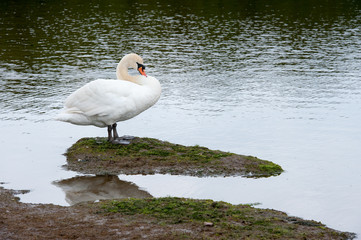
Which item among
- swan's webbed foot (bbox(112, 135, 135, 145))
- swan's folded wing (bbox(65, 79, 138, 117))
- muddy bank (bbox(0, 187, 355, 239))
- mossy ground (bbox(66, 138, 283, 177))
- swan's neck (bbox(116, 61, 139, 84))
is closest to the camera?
muddy bank (bbox(0, 187, 355, 239))

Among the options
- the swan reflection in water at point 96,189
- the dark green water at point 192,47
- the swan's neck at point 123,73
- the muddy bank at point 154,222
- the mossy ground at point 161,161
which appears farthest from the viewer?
the dark green water at point 192,47

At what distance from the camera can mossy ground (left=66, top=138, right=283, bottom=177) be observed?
13.6 m

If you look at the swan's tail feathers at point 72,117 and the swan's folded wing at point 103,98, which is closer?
the swan's folded wing at point 103,98

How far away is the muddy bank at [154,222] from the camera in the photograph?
368 inches

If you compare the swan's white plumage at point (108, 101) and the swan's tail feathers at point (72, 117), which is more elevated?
the swan's white plumage at point (108, 101)

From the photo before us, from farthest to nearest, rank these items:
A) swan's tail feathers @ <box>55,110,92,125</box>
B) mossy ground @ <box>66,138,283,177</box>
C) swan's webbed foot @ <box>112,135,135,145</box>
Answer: swan's webbed foot @ <box>112,135,135,145</box>
swan's tail feathers @ <box>55,110,92,125</box>
mossy ground @ <box>66,138,283,177</box>

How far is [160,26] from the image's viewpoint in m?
43.1

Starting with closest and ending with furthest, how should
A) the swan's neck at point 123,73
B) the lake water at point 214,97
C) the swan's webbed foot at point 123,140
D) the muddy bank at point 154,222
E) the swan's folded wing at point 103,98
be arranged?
the muddy bank at point 154,222
the lake water at point 214,97
the swan's folded wing at point 103,98
the swan's webbed foot at point 123,140
the swan's neck at point 123,73

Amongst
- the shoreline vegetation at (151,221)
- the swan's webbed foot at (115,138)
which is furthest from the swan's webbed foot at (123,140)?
the shoreline vegetation at (151,221)

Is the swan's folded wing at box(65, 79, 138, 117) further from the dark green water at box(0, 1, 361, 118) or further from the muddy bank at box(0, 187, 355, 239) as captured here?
the dark green water at box(0, 1, 361, 118)

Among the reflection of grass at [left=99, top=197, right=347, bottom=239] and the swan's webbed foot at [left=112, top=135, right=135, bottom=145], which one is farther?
the swan's webbed foot at [left=112, top=135, right=135, bottom=145]

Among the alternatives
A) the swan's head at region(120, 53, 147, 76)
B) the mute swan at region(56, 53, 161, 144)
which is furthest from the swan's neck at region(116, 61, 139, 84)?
the mute swan at region(56, 53, 161, 144)

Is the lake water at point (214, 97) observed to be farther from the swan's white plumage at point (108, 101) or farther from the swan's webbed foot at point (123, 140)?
the swan's webbed foot at point (123, 140)

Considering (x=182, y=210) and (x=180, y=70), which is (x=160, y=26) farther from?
(x=182, y=210)
